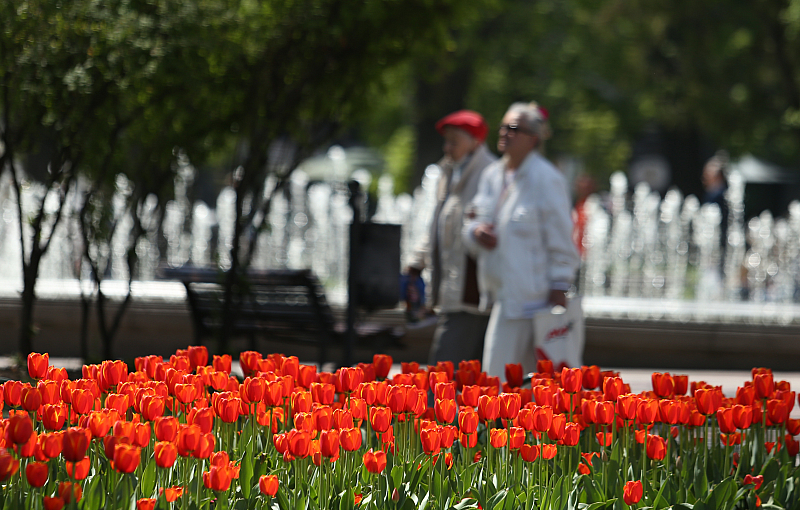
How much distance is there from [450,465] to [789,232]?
1017 centimetres

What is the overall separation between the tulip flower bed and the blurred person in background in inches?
82.1

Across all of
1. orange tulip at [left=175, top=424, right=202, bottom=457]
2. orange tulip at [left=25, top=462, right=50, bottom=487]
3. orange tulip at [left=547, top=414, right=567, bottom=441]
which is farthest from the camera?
orange tulip at [left=547, top=414, right=567, bottom=441]

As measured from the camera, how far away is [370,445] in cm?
288

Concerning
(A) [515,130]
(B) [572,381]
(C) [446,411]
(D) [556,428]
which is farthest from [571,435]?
(A) [515,130]

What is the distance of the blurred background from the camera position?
5.61 metres

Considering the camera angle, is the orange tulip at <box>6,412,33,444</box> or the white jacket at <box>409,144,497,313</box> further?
the white jacket at <box>409,144,497,313</box>

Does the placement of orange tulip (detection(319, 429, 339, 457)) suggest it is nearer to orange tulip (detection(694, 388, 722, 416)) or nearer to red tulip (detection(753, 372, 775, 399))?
orange tulip (detection(694, 388, 722, 416))

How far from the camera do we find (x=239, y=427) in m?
3.73

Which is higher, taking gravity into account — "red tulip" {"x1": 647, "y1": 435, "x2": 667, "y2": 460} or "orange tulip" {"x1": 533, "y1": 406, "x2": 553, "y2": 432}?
"orange tulip" {"x1": 533, "y1": 406, "x2": 553, "y2": 432}

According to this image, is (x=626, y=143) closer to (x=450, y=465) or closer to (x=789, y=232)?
(x=789, y=232)

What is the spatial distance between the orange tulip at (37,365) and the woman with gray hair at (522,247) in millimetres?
2409

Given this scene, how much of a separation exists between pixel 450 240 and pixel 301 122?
203 centimetres

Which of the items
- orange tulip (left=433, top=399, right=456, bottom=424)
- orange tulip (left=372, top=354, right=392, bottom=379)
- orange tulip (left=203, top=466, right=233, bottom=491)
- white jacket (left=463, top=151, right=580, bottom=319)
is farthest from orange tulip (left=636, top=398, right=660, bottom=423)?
white jacket (left=463, top=151, right=580, bottom=319)

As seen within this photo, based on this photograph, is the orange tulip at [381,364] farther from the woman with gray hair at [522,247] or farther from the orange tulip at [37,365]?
the woman with gray hair at [522,247]
